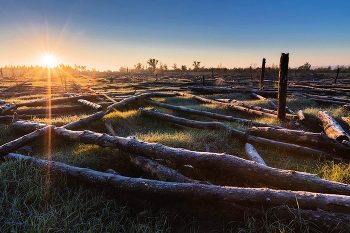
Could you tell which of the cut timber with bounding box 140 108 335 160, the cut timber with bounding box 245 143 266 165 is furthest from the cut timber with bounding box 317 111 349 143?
the cut timber with bounding box 245 143 266 165

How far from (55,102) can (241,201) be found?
11.6m

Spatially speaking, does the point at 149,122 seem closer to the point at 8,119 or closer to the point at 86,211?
the point at 86,211

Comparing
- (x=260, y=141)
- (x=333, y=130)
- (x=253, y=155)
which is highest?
(x=333, y=130)

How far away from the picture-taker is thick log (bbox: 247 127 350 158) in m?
4.28

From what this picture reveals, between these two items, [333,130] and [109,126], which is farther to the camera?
[109,126]

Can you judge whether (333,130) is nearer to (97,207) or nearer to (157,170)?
(157,170)

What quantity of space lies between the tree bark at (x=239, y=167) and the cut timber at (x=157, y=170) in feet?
0.45

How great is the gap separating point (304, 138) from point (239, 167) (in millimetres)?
3177

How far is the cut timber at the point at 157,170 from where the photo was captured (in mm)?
→ 2863

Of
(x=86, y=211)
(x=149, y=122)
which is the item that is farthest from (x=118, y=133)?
(x=86, y=211)

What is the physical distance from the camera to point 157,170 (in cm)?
303

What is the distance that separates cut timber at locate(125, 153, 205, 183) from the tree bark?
5.4 inches

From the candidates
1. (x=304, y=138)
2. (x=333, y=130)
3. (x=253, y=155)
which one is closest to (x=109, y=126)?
(x=253, y=155)

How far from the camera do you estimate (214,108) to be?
9.41 metres
